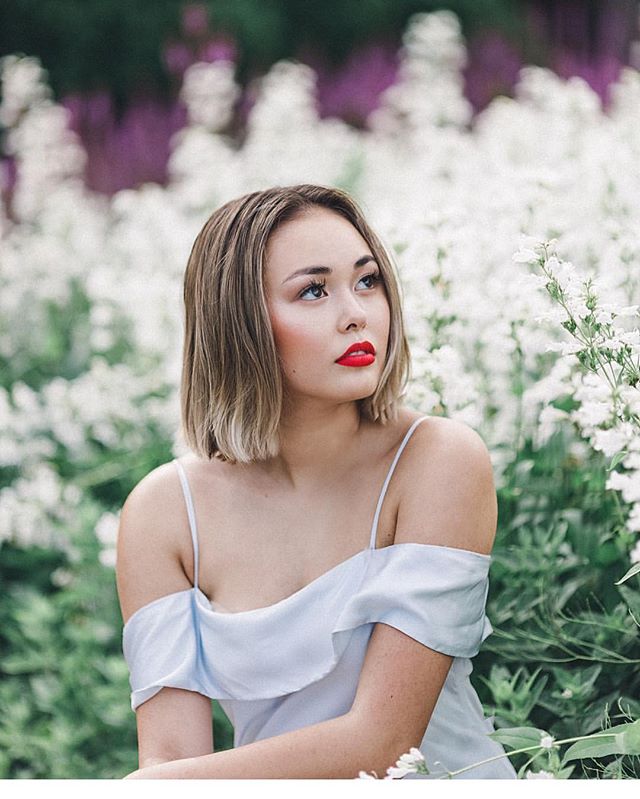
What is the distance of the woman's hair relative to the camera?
1.69 metres

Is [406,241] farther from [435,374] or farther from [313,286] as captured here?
[313,286]

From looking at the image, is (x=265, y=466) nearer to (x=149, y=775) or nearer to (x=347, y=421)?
(x=347, y=421)

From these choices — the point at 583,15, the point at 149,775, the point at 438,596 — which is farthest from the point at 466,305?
the point at 583,15

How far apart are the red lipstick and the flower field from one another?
26cm

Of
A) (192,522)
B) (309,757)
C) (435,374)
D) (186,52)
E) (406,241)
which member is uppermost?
(186,52)

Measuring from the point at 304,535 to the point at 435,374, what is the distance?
385 millimetres

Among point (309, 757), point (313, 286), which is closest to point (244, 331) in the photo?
point (313, 286)

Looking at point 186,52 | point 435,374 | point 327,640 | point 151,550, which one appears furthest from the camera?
point 186,52

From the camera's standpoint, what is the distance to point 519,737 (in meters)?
1.39

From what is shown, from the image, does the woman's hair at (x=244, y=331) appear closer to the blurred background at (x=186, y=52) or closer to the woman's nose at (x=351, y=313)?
the woman's nose at (x=351, y=313)

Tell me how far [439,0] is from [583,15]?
1.03 metres

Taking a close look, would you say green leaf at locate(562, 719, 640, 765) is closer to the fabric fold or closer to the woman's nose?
the fabric fold

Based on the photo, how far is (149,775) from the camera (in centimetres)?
158

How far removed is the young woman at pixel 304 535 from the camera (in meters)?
1.60
